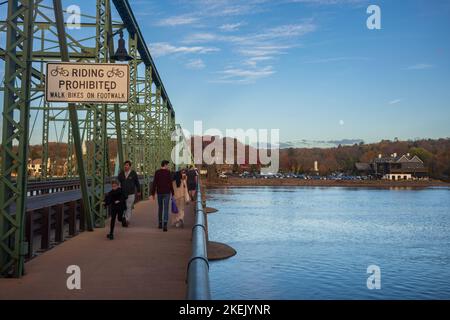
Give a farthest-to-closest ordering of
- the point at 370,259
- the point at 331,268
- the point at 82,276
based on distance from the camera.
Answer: the point at 370,259
the point at 331,268
the point at 82,276

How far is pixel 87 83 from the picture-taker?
10.0m

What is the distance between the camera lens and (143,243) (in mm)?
12242

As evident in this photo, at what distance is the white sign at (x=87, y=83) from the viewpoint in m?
9.79

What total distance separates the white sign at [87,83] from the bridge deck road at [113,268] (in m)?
3.04

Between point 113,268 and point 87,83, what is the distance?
346 centimetres

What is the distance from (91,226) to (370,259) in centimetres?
1584

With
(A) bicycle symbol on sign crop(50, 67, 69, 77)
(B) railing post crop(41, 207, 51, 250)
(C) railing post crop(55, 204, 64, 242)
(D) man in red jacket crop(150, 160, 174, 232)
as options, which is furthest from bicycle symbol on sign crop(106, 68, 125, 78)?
(D) man in red jacket crop(150, 160, 174, 232)

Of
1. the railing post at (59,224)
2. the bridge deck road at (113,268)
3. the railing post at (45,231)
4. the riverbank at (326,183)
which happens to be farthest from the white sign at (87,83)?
the riverbank at (326,183)

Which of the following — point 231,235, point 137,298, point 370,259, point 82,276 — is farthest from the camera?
point 231,235

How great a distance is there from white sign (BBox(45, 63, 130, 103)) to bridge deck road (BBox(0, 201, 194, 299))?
3043 millimetres

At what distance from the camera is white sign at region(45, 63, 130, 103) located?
32.1 ft
